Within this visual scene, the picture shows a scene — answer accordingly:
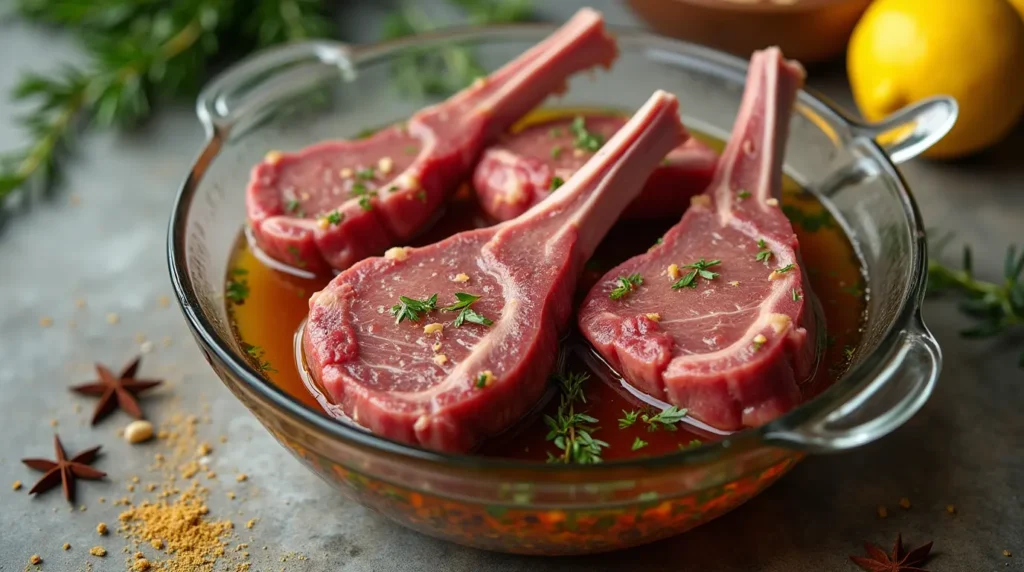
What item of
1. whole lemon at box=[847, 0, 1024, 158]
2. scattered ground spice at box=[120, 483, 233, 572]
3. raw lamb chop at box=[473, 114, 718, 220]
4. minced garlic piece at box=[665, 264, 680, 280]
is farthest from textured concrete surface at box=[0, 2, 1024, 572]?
raw lamb chop at box=[473, 114, 718, 220]

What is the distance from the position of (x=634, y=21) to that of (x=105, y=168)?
2.28 m

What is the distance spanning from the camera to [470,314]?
2246 millimetres

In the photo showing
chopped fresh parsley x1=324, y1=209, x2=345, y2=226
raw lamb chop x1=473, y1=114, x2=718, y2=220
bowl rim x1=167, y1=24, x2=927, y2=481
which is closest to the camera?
bowl rim x1=167, y1=24, x2=927, y2=481

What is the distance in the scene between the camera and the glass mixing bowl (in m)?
1.89

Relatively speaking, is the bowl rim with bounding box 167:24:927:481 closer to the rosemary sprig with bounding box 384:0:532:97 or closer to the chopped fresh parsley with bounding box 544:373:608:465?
the chopped fresh parsley with bounding box 544:373:608:465

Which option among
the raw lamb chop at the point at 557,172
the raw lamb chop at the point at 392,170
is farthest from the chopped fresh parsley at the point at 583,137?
the raw lamb chop at the point at 392,170

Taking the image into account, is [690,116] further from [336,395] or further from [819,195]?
[336,395]

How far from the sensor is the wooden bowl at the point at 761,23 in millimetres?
3590

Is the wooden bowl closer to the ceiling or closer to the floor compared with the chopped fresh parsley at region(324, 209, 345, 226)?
closer to the ceiling

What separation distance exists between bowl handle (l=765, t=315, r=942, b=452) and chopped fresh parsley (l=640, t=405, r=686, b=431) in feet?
1.08

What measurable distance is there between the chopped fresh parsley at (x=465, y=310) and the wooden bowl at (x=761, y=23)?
6.23 ft

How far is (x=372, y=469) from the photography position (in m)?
1.94

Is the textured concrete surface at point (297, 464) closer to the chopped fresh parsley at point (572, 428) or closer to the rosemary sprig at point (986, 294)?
the rosemary sprig at point (986, 294)

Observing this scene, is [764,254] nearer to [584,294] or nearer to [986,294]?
Answer: [584,294]
